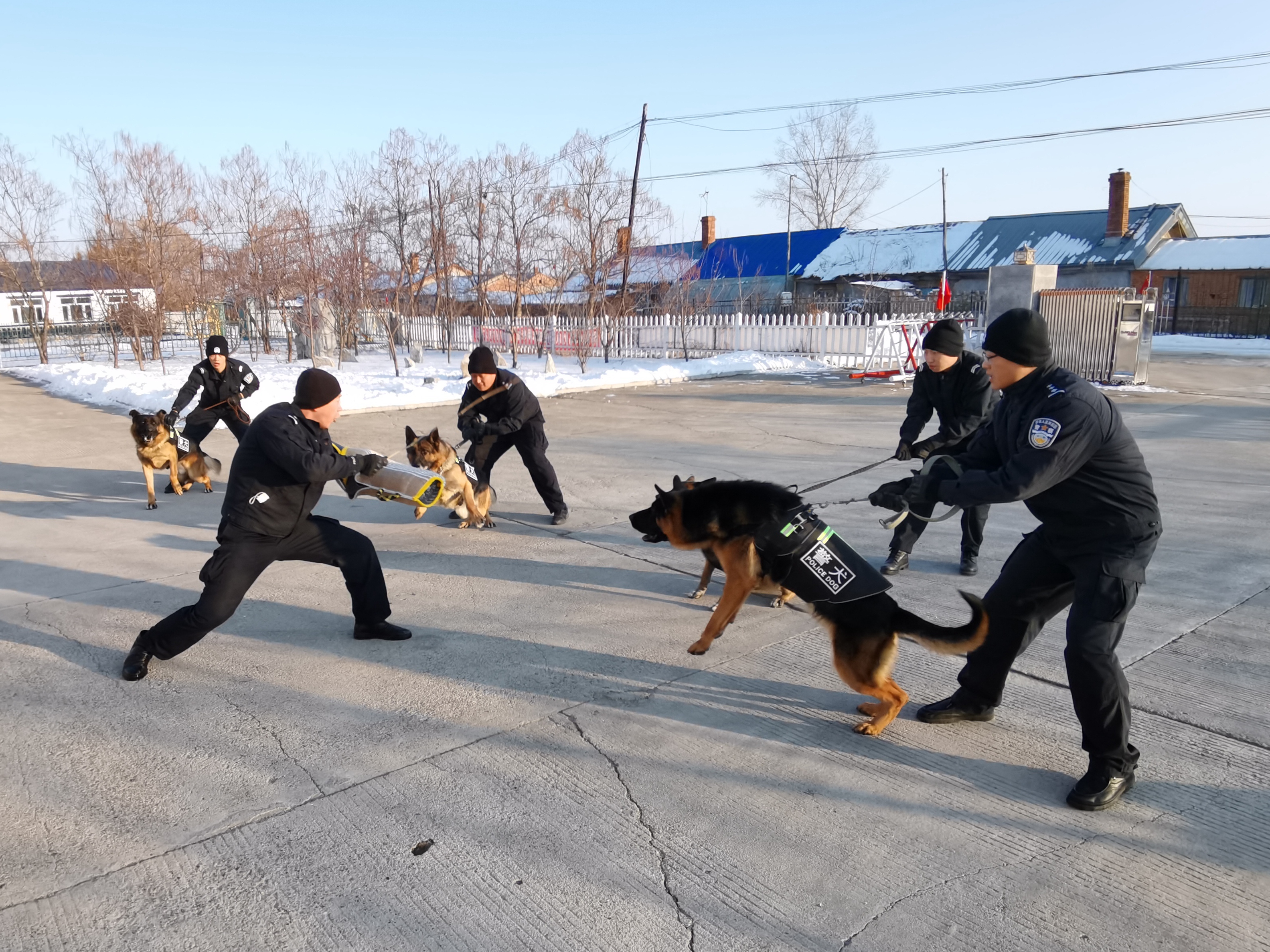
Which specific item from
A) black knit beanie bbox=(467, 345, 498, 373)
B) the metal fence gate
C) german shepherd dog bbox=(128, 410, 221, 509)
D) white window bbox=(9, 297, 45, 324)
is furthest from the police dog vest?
white window bbox=(9, 297, 45, 324)

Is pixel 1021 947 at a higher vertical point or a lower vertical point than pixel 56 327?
lower

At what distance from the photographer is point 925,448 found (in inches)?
208

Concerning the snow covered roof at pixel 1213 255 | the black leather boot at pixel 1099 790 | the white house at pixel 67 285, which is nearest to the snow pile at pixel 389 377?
the white house at pixel 67 285

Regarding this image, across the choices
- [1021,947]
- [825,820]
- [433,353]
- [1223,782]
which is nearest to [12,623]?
[825,820]

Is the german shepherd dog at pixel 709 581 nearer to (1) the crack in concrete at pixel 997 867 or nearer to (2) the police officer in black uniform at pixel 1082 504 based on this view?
(2) the police officer in black uniform at pixel 1082 504

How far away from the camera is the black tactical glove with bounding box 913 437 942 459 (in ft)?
17.2

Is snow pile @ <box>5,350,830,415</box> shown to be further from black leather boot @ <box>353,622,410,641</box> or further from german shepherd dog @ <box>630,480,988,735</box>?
german shepherd dog @ <box>630,480,988,735</box>

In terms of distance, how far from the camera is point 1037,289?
685 inches

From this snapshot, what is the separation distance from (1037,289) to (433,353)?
19427 mm

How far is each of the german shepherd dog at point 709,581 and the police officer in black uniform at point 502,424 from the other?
2.00 m

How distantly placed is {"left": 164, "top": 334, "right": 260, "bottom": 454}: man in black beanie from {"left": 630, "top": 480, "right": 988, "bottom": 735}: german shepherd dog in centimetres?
637

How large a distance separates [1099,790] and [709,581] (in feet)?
8.61

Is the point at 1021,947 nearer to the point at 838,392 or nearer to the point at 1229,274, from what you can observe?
the point at 838,392

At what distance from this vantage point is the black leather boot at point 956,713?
3.77 meters
